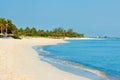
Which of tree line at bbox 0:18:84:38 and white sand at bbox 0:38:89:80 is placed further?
tree line at bbox 0:18:84:38

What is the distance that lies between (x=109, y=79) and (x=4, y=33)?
4040 inches

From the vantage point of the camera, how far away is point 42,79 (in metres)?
14.3

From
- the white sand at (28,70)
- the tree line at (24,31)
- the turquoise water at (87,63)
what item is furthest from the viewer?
the tree line at (24,31)

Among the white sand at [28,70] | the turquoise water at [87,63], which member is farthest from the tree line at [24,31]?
the white sand at [28,70]

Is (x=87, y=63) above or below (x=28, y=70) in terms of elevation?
below

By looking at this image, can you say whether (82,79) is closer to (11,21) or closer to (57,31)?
(11,21)

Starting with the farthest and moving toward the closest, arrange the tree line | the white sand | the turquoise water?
the tree line → the turquoise water → the white sand

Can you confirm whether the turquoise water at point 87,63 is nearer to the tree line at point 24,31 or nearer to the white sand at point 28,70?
the white sand at point 28,70

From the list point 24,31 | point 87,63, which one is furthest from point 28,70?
point 24,31

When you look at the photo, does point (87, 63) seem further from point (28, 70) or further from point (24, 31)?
point (24, 31)

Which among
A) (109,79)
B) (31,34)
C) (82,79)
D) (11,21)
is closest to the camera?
(82,79)

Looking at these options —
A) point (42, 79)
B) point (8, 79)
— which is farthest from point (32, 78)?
point (8, 79)

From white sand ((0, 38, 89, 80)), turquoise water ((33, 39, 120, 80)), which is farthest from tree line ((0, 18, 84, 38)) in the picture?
white sand ((0, 38, 89, 80))

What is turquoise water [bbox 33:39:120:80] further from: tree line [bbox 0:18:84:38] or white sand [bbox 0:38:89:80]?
tree line [bbox 0:18:84:38]
